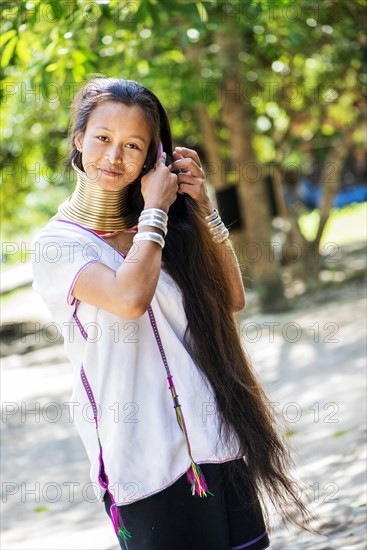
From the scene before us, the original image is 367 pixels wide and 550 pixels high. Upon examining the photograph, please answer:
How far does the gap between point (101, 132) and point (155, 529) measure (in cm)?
109

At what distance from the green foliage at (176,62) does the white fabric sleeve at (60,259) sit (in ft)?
1.63

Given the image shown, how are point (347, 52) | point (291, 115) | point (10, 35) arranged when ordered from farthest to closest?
point (291, 115) → point (347, 52) → point (10, 35)

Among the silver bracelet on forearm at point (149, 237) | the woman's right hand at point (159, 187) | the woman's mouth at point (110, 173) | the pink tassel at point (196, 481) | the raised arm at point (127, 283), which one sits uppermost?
the woman's mouth at point (110, 173)

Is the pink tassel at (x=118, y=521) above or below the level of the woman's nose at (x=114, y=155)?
below

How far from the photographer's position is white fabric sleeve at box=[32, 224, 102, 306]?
7.83ft

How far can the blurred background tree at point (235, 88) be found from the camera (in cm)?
591

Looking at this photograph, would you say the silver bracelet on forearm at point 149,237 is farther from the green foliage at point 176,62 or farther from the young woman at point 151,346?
the green foliage at point 176,62

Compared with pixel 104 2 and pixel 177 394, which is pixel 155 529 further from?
pixel 104 2

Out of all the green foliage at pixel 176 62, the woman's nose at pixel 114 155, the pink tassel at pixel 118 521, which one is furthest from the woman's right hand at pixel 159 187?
the pink tassel at pixel 118 521

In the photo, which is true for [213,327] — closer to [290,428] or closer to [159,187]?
[159,187]

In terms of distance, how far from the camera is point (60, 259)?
240 centimetres

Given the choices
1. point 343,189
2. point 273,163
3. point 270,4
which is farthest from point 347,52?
point 343,189

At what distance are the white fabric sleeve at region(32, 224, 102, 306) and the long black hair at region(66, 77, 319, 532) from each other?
27cm

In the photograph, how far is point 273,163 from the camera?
1276 centimetres
